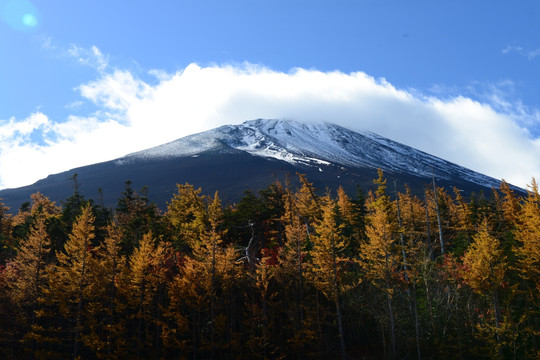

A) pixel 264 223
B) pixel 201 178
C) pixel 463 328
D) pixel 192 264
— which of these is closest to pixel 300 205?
pixel 264 223

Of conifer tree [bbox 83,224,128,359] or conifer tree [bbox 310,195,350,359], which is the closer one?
conifer tree [bbox 83,224,128,359]

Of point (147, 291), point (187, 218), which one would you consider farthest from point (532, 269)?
point (187, 218)

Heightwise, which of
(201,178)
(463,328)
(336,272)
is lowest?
(463,328)

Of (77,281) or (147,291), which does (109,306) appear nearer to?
(77,281)

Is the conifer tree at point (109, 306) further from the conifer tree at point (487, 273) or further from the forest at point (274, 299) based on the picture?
the conifer tree at point (487, 273)

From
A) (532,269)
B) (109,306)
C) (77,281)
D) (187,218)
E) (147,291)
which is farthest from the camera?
(187,218)

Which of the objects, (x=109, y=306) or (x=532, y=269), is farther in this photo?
(x=109, y=306)

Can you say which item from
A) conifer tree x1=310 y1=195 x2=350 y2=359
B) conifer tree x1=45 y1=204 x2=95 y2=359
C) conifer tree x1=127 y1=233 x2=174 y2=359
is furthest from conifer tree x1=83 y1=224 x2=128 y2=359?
conifer tree x1=310 y1=195 x2=350 y2=359

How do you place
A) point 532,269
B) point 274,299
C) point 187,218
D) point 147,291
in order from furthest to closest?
1. point 187,218
2. point 274,299
3. point 147,291
4. point 532,269

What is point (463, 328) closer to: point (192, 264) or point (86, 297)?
point (192, 264)

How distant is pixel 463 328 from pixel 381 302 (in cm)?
663

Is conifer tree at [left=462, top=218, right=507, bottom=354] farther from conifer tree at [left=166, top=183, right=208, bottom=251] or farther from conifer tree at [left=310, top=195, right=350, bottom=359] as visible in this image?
conifer tree at [left=166, top=183, right=208, bottom=251]

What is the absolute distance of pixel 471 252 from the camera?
97.5 feet

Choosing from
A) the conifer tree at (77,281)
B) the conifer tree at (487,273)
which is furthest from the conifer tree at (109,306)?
the conifer tree at (487,273)
